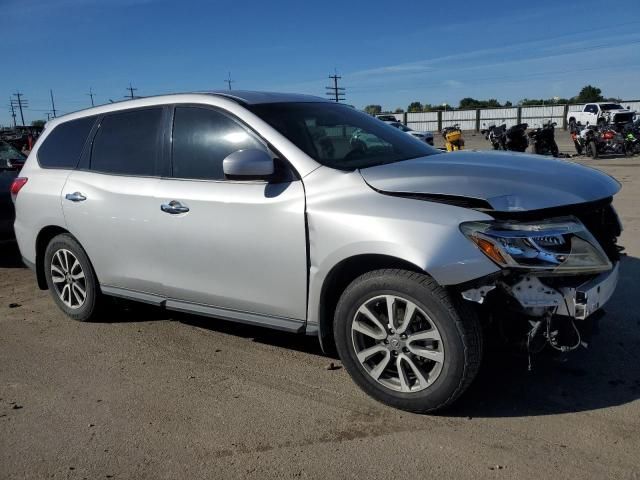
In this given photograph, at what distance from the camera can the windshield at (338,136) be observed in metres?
3.85

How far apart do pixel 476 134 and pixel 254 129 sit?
45.8 meters

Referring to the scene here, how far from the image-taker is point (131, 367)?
4.17 metres

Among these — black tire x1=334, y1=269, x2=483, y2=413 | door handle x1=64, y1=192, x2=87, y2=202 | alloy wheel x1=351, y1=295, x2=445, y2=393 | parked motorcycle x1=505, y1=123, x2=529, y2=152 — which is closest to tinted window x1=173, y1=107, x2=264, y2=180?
door handle x1=64, y1=192, x2=87, y2=202

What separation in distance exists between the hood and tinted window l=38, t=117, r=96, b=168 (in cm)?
283

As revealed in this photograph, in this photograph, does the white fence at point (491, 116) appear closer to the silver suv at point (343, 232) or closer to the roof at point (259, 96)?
the roof at point (259, 96)

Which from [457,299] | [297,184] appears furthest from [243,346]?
[457,299]

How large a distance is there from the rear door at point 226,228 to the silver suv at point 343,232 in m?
0.01

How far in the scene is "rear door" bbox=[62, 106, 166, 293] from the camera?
14.2 feet

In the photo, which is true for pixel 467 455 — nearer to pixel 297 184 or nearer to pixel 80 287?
pixel 297 184

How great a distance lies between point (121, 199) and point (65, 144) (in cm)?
123

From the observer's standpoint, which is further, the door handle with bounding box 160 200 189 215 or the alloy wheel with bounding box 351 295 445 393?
the door handle with bounding box 160 200 189 215

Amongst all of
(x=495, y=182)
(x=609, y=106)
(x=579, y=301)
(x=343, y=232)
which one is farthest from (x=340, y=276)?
(x=609, y=106)

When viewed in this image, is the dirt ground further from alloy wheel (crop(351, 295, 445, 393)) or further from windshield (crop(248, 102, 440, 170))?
windshield (crop(248, 102, 440, 170))

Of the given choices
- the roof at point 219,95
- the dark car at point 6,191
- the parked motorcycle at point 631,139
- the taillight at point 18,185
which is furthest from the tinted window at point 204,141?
the parked motorcycle at point 631,139
